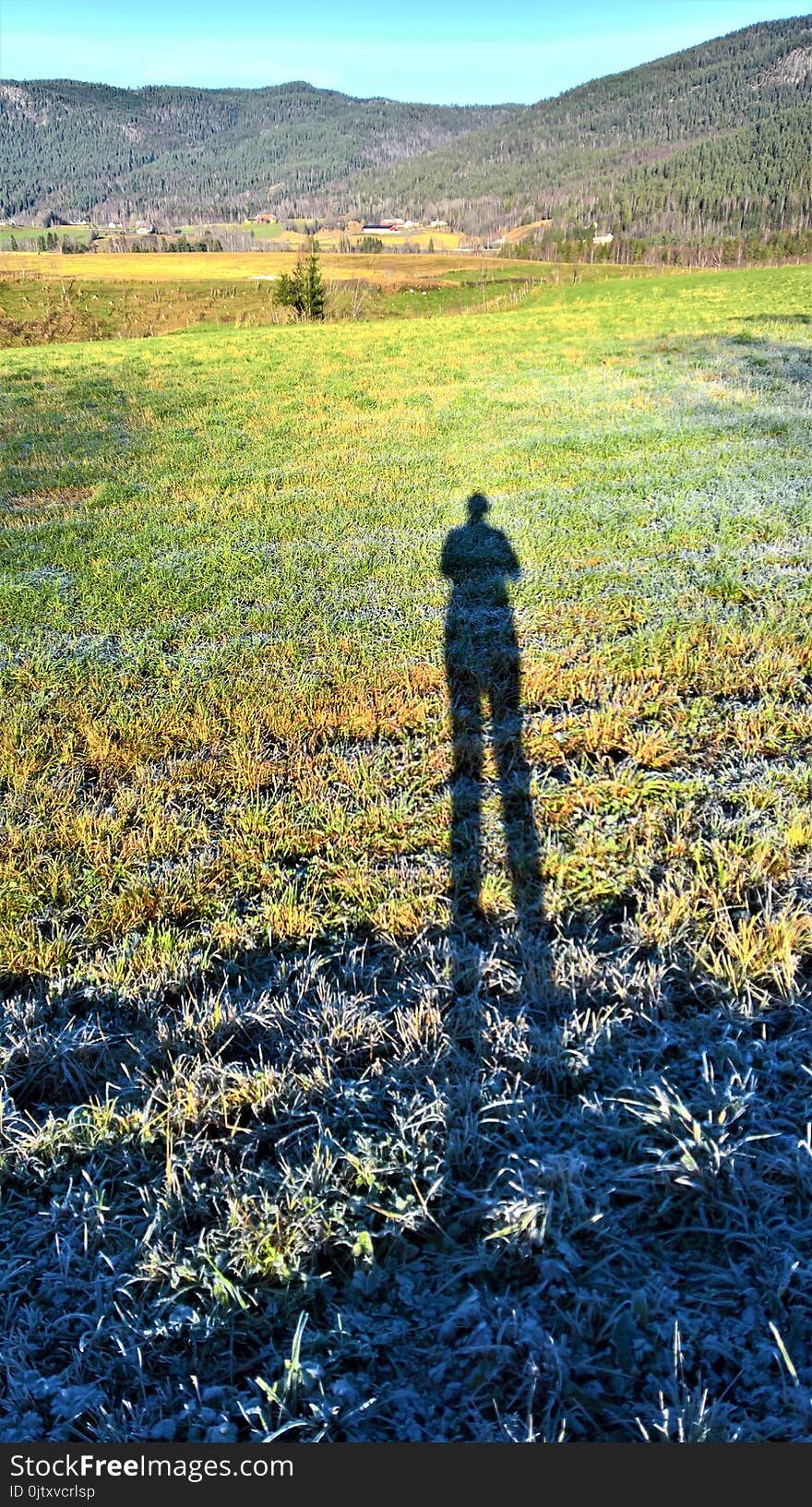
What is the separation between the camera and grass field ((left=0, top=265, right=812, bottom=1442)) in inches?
87.4

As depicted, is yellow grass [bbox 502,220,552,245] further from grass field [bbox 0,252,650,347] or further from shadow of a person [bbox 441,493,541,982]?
shadow of a person [bbox 441,493,541,982]

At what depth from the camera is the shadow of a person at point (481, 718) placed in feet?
13.7

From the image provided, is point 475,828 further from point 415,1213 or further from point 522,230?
point 522,230

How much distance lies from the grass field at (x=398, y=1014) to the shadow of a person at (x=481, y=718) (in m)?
0.10

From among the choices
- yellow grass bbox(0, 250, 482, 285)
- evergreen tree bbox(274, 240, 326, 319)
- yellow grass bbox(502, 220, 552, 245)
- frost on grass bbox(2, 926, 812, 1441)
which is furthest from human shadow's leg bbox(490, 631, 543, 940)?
yellow grass bbox(502, 220, 552, 245)

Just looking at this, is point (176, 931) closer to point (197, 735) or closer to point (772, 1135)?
point (197, 735)

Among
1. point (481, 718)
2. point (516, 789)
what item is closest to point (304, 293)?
point (481, 718)

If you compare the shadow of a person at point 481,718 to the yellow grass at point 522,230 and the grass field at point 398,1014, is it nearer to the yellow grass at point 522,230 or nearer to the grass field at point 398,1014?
the grass field at point 398,1014

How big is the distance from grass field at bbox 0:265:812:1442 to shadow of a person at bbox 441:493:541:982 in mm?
96

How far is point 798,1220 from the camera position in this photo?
2443 mm

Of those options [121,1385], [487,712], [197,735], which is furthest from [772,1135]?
[197,735]

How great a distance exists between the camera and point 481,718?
5906mm

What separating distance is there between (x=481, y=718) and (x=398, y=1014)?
9.92 ft

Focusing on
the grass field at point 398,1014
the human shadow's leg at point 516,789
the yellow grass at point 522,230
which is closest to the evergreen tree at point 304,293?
the grass field at point 398,1014
